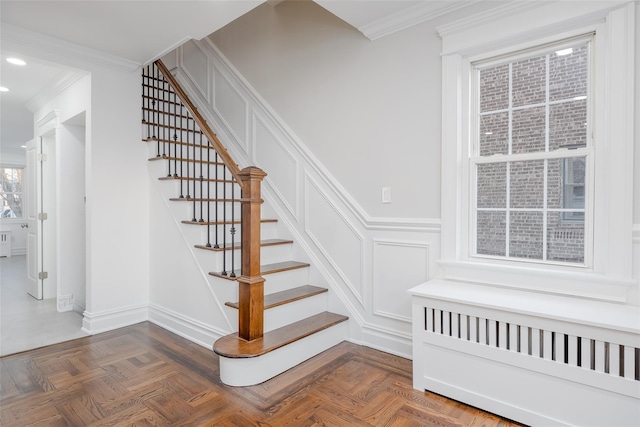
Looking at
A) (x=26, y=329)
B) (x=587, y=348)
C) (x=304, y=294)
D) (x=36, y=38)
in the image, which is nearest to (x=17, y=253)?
(x=26, y=329)

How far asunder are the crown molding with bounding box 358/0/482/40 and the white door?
4220mm

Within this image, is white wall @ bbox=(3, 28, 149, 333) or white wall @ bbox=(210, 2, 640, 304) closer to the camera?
white wall @ bbox=(210, 2, 640, 304)

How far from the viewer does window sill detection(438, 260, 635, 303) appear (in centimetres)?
183

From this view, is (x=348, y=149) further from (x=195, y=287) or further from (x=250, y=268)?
(x=195, y=287)

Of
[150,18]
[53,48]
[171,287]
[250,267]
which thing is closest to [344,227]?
[250,267]

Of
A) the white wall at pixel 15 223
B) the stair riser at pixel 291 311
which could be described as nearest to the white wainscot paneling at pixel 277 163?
the stair riser at pixel 291 311

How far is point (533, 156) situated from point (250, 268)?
1.94 meters

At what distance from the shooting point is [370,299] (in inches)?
109

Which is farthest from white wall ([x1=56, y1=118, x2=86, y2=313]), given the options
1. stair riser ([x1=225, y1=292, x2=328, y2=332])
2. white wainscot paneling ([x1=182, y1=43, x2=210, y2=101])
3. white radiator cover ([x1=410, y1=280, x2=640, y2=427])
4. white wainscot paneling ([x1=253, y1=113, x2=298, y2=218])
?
white radiator cover ([x1=410, y1=280, x2=640, y2=427])

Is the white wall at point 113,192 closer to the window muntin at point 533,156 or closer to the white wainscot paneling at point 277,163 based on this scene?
the white wainscot paneling at point 277,163

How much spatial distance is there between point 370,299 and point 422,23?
2089 millimetres

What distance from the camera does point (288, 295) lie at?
9.09 feet

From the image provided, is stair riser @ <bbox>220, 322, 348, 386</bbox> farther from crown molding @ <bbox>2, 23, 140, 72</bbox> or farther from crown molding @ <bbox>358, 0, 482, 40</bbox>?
crown molding @ <bbox>2, 23, 140, 72</bbox>

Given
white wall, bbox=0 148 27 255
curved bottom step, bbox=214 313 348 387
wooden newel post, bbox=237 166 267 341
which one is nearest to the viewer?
curved bottom step, bbox=214 313 348 387
